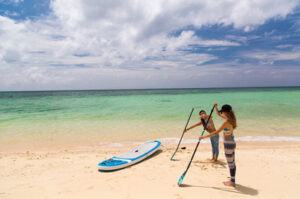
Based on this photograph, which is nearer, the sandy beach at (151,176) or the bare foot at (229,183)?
the sandy beach at (151,176)

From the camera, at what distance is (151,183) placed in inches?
201

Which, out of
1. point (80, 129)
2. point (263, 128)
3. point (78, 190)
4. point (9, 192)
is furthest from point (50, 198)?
point (263, 128)

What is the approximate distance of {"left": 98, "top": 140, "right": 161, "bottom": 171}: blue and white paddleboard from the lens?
6.18 m

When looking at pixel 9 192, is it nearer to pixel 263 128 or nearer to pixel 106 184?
pixel 106 184

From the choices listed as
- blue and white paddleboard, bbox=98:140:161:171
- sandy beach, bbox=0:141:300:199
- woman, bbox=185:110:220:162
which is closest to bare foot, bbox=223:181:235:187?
sandy beach, bbox=0:141:300:199

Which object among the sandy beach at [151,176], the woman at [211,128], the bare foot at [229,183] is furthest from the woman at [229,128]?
the woman at [211,128]

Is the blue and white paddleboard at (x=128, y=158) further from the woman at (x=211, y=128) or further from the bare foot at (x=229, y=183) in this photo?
the bare foot at (x=229, y=183)

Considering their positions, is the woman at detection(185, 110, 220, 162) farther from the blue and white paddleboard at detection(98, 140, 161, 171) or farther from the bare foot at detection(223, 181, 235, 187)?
the blue and white paddleboard at detection(98, 140, 161, 171)

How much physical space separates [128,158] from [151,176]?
1503 millimetres

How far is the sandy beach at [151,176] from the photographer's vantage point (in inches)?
180

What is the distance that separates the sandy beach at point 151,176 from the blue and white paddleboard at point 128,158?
181 mm

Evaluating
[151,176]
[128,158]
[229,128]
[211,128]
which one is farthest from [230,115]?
[128,158]

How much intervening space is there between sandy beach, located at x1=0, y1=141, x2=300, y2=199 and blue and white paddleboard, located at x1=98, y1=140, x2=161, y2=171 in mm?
181

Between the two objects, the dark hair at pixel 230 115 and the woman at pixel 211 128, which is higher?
the dark hair at pixel 230 115
